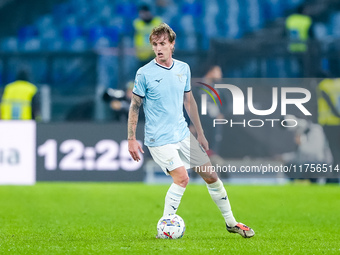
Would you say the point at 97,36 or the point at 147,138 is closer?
the point at 147,138

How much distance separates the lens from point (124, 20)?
67.9ft

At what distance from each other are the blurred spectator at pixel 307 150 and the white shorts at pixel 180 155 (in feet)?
20.6

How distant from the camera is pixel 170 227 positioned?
271 inches

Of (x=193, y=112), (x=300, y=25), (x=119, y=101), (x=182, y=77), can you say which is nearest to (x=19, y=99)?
(x=119, y=101)

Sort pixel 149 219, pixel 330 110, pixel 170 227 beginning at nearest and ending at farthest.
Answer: pixel 170 227, pixel 149 219, pixel 330 110

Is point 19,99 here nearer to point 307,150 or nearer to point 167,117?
point 307,150

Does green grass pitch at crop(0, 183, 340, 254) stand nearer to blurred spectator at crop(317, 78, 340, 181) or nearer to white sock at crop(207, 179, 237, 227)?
white sock at crop(207, 179, 237, 227)

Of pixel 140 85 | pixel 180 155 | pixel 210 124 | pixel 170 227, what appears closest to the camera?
pixel 140 85

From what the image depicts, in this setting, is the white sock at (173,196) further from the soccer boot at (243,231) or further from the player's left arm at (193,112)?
the soccer boot at (243,231)

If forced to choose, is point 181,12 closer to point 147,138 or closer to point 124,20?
point 124,20

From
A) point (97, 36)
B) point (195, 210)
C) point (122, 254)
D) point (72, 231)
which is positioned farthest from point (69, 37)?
point (122, 254)

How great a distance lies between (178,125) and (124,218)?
2.54m

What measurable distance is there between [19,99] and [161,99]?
29.3ft

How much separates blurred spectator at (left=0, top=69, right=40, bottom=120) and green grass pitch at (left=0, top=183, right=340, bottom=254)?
196 centimetres
